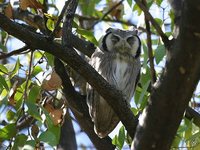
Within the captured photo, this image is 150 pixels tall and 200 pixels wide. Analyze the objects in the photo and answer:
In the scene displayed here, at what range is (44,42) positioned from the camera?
6.53 ft

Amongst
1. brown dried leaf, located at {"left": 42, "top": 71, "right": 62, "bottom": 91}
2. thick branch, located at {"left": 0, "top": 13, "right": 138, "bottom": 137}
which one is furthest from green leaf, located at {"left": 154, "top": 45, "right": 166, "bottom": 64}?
brown dried leaf, located at {"left": 42, "top": 71, "right": 62, "bottom": 91}

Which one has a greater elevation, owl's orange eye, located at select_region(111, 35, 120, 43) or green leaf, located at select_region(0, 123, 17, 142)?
owl's orange eye, located at select_region(111, 35, 120, 43)

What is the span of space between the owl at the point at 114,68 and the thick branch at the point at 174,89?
4.24ft

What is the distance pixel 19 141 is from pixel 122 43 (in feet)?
4.43

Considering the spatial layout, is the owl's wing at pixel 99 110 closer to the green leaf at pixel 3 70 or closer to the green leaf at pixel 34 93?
the green leaf at pixel 34 93

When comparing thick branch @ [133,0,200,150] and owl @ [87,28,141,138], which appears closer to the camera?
thick branch @ [133,0,200,150]

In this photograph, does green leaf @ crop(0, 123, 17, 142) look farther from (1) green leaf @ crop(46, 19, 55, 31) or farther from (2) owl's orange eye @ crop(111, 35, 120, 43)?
(2) owl's orange eye @ crop(111, 35, 120, 43)

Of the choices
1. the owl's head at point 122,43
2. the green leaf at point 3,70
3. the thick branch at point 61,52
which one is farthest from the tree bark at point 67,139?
the thick branch at point 61,52

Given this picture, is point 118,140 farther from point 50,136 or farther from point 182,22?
point 182,22

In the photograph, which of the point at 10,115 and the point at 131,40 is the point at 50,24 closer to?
the point at 10,115

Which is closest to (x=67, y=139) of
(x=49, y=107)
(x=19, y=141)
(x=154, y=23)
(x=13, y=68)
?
(x=49, y=107)

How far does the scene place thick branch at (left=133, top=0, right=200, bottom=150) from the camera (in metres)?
1.58

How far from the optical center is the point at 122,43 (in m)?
3.29

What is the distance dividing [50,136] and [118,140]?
431 millimetres
